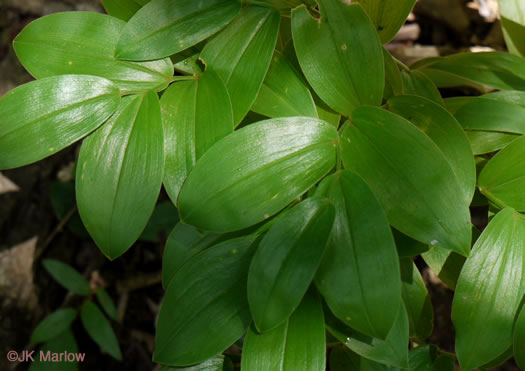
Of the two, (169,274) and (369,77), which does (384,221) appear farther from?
(169,274)

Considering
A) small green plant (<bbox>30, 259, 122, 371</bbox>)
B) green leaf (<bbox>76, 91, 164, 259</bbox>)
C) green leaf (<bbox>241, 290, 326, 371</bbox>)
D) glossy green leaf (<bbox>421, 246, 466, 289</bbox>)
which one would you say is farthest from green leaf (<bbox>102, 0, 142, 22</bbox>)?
small green plant (<bbox>30, 259, 122, 371</bbox>)

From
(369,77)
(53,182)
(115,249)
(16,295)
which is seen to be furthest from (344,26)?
(16,295)

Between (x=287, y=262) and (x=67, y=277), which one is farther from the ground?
(x=287, y=262)

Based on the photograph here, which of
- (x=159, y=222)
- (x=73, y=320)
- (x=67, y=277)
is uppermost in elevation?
(x=159, y=222)

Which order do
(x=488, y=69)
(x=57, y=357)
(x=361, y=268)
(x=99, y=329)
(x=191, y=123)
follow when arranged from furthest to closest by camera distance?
(x=99, y=329)
(x=57, y=357)
(x=488, y=69)
(x=191, y=123)
(x=361, y=268)

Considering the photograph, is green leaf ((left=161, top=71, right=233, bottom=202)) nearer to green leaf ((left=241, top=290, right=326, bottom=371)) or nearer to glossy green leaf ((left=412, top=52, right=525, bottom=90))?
green leaf ((left=241, top=290, right=326, bottom=371))

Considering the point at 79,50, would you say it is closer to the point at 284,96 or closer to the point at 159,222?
the point at 284,96

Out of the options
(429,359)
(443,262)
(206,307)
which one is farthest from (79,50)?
(429,359)
